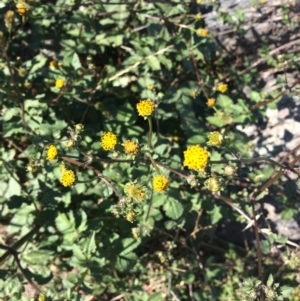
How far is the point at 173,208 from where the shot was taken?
3.17 meters

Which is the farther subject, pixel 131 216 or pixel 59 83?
pixel 59 83

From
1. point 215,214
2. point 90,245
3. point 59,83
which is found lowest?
point 215,214

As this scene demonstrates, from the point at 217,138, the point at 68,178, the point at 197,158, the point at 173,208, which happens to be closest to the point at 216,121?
the point at 173,208

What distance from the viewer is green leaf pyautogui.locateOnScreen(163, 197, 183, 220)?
315 centimetres

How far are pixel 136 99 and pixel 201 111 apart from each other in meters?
0.62

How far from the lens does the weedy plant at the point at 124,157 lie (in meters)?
3.15

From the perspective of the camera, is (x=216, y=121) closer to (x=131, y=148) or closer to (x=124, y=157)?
(x=124, y=157)

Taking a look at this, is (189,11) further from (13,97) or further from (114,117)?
(13,97)

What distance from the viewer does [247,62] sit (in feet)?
13.2

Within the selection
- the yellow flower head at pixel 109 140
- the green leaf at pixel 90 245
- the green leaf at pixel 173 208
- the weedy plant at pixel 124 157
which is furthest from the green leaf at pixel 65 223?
the yellow flower head at pixel 109 140

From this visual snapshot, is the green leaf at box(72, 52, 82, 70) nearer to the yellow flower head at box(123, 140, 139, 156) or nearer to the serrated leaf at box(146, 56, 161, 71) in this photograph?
the serrated leaf at box(146, 56, 161, 71)

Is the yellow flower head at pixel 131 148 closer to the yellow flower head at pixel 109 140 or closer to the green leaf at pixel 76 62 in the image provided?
the yellow flower head at pixel 109 140

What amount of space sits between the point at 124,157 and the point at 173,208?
27.1 inches

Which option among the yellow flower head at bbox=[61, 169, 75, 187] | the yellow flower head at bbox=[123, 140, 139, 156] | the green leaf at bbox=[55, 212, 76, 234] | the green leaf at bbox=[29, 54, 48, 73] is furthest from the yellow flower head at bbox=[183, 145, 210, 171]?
the green leaf at bbox=[29, 54, 48, 73]
